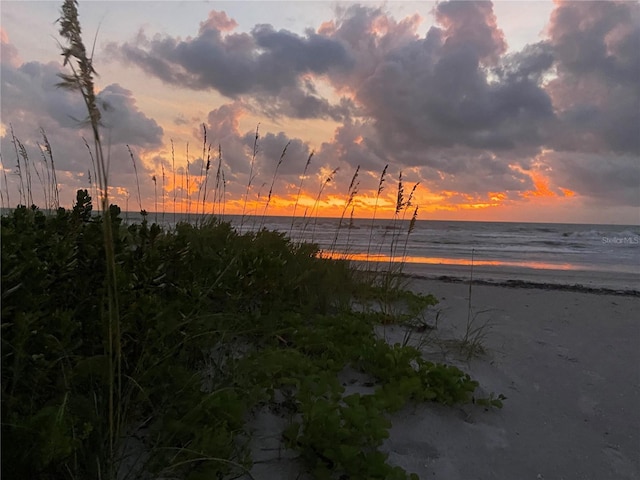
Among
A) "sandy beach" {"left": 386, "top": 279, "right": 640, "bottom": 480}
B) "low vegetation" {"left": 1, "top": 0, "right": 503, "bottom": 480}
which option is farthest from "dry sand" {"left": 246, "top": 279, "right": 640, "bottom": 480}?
"low vegetation" {"left": 1, "top": 0, "right": 503, "bottom": 480}

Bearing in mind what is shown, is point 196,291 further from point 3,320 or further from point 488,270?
point 488,270

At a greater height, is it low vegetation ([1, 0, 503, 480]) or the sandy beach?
low vegetation ([1, 0, 503, 480])

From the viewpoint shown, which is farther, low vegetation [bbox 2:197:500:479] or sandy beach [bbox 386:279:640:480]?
sandy beach [bbox 386:279:640:480]

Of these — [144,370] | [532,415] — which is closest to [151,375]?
[144,370]

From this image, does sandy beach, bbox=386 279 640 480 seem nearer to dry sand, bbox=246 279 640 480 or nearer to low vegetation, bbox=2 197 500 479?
dry sand, bbox=246 279 640 480

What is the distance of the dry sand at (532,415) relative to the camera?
231 centimetres

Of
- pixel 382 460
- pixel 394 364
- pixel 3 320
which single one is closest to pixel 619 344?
pixel 394 364

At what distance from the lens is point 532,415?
9.52ft

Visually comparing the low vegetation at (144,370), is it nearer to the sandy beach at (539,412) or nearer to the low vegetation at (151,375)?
the low vegetation at (151,375)

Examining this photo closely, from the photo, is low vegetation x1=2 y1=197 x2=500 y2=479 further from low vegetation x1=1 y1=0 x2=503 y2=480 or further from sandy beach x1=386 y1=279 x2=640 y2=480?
sandy beach x1=386 y1=279 x2=640 y2=480

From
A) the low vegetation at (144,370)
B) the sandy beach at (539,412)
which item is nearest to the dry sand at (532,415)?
the sandy beach at (539,412)

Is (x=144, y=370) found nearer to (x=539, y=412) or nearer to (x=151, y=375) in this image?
(x=151, y=375)

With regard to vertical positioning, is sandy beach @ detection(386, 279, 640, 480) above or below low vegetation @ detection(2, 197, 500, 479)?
below

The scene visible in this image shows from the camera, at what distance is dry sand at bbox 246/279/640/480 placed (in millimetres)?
2307
